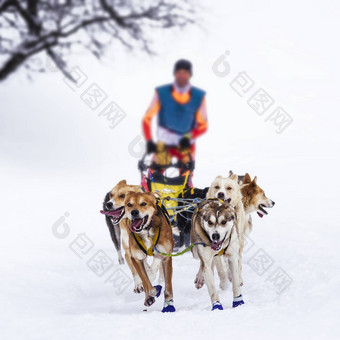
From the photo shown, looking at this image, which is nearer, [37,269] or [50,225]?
[37,269]

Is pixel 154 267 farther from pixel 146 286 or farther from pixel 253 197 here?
pixel 253 197

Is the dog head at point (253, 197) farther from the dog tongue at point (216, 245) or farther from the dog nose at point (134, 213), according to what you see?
the dog nose at point (134, 213)

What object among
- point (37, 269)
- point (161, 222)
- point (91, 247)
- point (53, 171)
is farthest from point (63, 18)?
point (161, 222)

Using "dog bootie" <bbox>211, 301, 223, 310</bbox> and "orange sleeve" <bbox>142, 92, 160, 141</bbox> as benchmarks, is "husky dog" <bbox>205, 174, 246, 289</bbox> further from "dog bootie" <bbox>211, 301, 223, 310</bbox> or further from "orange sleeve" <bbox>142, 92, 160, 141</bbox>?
"orange sleeve" <bbox>142, 92, 160, 141</bbox>

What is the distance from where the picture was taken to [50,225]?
7.76 metres

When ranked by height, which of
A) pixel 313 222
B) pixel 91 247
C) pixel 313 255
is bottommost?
pixel 313 255

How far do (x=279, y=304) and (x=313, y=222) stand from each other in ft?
10.5

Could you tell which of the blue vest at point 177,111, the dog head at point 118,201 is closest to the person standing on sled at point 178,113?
the blue vest at point 177,111

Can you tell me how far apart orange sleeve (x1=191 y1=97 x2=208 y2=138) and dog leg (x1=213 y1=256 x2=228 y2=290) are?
3.70ft

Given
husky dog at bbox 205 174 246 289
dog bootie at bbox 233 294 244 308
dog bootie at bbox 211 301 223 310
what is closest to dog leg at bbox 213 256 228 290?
husky dog at bbox 205 174 246 289

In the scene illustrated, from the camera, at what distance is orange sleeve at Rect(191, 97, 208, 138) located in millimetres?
4188

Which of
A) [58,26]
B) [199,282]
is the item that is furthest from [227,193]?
[58,26]

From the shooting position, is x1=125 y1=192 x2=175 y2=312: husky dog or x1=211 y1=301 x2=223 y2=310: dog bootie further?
x1=211 y1=301 x2=223 y2=310: dog bootie

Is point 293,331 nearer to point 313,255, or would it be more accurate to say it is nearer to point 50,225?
point 313,255
